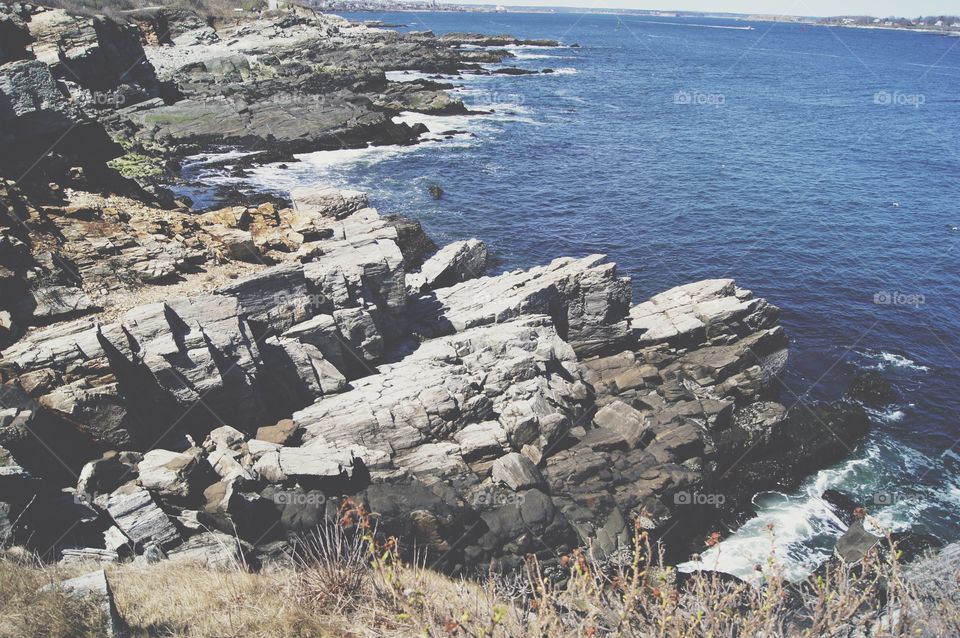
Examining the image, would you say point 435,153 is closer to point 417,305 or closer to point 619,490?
point 417,305

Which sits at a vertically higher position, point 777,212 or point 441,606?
point 441,606

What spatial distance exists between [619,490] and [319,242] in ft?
54.8

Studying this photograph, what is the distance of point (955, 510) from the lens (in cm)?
2228
